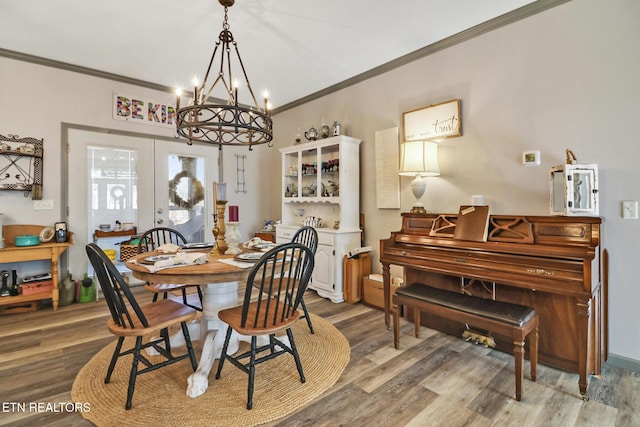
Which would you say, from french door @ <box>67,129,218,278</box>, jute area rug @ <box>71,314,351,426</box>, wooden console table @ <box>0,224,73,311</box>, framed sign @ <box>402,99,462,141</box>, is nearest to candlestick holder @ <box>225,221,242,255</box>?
jute area rug @ <box>71,314,351,426</box>

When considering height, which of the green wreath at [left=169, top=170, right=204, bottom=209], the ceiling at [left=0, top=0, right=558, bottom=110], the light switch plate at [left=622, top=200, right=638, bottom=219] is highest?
the ceiling at [left=0, top=0, right=558, bottom=110]

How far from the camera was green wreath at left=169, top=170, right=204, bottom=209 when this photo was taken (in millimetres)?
4445

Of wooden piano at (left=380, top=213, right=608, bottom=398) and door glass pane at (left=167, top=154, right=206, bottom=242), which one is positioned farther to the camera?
door glass pane at (left=167, top=154, right=206, bottom=242)

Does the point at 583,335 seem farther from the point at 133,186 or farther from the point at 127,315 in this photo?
the point at 133,186

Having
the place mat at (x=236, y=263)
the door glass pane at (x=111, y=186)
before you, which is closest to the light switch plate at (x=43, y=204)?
the door glass pane at (x=111, y=186)

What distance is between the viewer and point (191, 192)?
4605mm

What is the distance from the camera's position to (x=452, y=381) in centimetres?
204

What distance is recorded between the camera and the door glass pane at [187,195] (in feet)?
14.6

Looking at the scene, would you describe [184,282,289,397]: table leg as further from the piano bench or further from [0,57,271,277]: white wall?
[0,57,271,277]: white wall

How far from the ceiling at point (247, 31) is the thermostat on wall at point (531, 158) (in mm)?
1124

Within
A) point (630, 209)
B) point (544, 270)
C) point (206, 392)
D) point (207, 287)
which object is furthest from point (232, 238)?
point (630, 209)

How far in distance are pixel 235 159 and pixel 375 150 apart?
244cm

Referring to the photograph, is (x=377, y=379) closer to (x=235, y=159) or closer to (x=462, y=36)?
(x=462, y=36)

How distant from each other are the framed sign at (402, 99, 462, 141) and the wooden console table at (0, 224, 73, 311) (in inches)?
154
